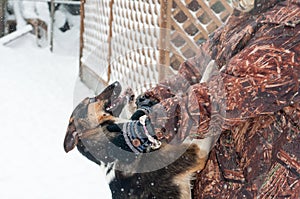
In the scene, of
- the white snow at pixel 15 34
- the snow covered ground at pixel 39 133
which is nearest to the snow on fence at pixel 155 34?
the snow covered ground at pixel 39 133

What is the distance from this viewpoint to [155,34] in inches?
211

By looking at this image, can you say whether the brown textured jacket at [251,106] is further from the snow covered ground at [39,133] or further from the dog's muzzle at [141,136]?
the snow covered ground at [39,133]

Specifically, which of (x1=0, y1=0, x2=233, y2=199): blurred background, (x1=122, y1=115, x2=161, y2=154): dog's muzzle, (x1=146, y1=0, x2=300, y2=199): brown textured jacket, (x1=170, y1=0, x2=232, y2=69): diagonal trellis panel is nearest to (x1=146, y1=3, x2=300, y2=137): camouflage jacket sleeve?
(x1=146, y1=0, x2=300, y2=199): brown textured jacket

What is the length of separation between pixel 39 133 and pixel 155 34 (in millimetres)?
1640

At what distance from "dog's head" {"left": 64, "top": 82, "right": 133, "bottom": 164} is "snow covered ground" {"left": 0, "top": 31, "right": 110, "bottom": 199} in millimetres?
315

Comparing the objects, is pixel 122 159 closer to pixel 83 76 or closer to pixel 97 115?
pixel 97 115

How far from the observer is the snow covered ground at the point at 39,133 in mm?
4293

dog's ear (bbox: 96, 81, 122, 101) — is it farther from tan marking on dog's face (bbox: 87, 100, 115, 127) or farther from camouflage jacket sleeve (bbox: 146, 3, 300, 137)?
camouflage jacket sleeve (bbox: 146, 3, 300, 137)

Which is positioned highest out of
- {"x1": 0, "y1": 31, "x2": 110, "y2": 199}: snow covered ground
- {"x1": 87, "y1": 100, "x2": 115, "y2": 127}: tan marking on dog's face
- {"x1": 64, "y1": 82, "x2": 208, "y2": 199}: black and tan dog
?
{"x1": 87, "y1": 100, "x2": 115, "y2": 127}: tan marking on dog's face

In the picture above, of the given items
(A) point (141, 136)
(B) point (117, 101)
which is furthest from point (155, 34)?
(A) point (141, 136)

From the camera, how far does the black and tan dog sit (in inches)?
56.3

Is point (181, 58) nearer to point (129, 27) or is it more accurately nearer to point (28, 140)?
point (129, 27)

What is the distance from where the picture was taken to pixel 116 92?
1560mm

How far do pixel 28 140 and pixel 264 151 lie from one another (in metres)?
4.40
